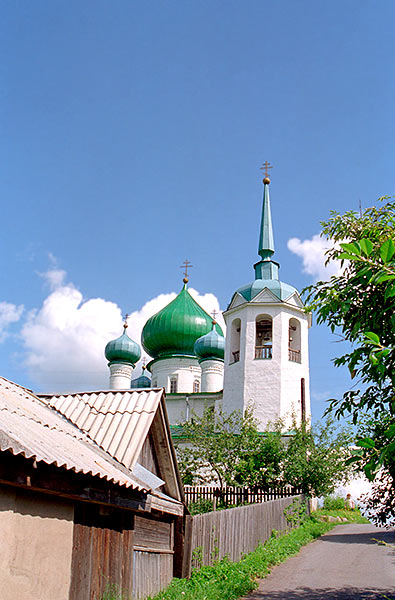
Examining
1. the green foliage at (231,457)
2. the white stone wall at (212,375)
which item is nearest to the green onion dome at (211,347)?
the white stone wall at (212,375)

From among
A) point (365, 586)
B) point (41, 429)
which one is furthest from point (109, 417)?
point (365, 586)

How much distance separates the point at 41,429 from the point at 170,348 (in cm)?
2918

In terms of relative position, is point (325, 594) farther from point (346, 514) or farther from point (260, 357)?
point (346, 514)

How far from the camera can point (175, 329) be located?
114 feet

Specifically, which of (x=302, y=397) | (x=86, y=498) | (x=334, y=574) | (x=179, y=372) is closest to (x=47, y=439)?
(x=86, y=498)

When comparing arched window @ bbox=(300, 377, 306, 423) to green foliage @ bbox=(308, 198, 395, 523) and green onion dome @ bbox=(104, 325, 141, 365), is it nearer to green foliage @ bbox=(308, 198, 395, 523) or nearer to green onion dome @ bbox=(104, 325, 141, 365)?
green onion dome @ bbox=(104, 325, 141, 365)

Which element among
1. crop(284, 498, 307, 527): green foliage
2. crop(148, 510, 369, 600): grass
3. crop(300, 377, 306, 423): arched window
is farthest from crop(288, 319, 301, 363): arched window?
crop(148, 510, 369, 600): grass

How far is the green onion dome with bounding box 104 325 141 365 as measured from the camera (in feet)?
121

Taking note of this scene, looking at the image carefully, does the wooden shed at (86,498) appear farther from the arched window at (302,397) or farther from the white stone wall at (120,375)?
the white stone wall at (120,375)

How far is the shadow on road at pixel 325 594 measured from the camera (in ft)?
29.0

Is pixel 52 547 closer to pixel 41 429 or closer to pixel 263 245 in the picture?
pixel 41 429

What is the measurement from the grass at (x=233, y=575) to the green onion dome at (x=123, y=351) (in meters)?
22.4

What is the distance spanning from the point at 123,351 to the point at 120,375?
4.98 feet

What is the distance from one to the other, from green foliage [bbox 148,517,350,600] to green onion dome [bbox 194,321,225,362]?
17275mm
